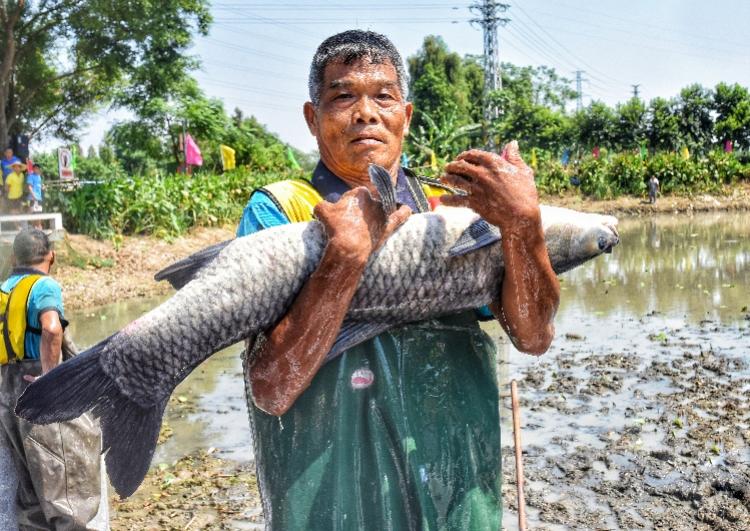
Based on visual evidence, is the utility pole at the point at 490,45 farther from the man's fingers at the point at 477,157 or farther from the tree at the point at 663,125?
the man's fingers at the point at 477,157

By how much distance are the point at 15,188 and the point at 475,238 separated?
18080 mm

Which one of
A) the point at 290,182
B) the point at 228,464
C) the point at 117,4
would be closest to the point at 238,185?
the point at 117,4

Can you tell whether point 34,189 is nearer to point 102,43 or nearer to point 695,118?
point 102,43

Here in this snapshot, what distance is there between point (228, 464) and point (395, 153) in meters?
4.68

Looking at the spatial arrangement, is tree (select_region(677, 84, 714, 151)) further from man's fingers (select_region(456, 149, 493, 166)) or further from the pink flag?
man's fingers (select_region(456, 149, 493, 166))

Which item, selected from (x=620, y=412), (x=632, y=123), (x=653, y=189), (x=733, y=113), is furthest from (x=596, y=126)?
(x=620, y=412)

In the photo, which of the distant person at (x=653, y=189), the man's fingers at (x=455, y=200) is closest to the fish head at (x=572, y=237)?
the man's fingers at (x=455, y=200)

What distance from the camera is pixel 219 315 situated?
169 cm

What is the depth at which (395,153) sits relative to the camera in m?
1.89

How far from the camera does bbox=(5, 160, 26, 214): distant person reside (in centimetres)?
1780

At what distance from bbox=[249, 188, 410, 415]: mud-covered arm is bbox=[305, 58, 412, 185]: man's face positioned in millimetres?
215

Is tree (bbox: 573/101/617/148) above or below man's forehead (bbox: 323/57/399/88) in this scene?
above

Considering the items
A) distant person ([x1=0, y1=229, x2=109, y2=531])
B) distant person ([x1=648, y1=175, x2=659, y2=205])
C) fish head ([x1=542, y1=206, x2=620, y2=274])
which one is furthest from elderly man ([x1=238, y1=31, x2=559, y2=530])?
distant person ([x1=648, y1=175, x2=659, y2=205])

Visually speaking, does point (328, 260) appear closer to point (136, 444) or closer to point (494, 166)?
point (494, 166)
